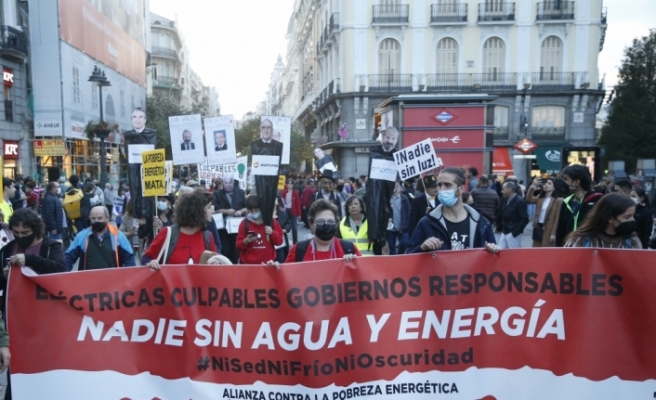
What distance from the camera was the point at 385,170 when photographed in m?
8.10

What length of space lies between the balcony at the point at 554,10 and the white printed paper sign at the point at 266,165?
3152 centimetres

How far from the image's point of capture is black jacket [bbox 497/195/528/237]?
8414 mm

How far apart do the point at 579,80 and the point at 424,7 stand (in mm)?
10646

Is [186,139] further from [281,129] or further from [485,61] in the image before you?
[485,61]

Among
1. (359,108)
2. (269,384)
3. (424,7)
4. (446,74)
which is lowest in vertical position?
(269,384)

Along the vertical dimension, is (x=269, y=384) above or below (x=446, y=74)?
below

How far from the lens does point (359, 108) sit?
34844 mm

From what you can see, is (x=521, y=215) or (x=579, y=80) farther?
(x=579, y=80)

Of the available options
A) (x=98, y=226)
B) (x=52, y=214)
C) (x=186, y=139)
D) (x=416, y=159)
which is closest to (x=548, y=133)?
(x=416, y=159)

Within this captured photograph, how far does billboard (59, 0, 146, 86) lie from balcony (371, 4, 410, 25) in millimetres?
15913

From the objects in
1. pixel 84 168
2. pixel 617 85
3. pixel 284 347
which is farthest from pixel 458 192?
pixel 617 85

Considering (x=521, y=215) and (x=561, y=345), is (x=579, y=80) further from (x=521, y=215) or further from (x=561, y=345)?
(x=561, y=345)

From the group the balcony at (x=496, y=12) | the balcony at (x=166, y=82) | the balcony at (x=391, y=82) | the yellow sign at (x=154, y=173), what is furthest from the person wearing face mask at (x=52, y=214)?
the balcony at (x=166, y=82)

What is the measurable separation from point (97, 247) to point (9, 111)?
22.4 meters
